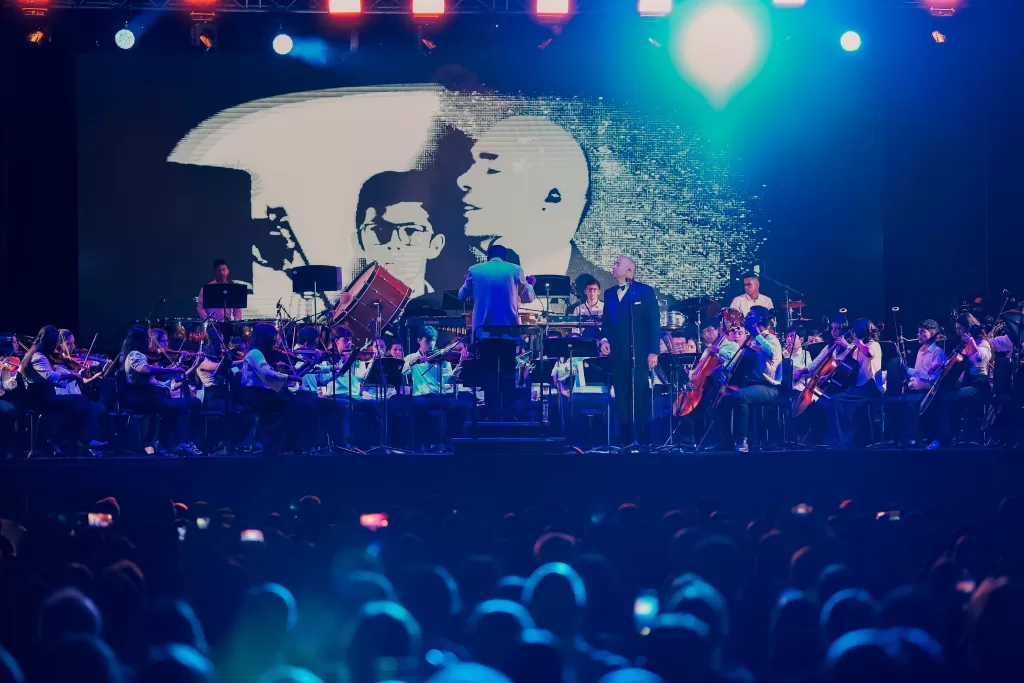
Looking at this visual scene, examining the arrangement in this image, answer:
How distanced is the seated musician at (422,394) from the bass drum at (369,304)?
467 millimetres

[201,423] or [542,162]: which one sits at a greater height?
[542,162]

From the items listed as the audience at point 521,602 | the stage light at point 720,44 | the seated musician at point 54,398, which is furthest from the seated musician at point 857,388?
the seated musician at point 54,398

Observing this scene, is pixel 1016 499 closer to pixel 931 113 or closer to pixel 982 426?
pixel 982 426

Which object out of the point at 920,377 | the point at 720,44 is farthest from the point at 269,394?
Answer: the point at 720,44

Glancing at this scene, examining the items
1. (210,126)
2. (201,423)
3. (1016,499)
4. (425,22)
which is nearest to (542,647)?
(1016,499)

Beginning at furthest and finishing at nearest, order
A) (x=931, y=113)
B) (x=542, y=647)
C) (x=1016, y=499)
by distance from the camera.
Result: 1. (x=931, y=113)
2. (x=1016, y=499)
3. (x=542, y=647)

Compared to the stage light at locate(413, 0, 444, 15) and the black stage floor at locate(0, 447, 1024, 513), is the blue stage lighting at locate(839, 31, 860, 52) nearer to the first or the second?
the stage light at locate(413, 0, 444, 15)

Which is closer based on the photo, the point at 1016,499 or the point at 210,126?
the point at 1016,499

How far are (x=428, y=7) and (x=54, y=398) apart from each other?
4855 mm

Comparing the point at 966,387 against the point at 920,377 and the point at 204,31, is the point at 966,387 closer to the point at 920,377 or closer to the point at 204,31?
the point at 920,377

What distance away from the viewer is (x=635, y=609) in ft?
10.4

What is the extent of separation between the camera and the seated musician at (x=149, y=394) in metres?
8.34

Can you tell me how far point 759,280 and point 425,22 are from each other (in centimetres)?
432

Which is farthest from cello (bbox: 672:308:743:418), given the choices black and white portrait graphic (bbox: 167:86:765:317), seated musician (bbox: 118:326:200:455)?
seated musician (bbox: 118:326:200:455)
